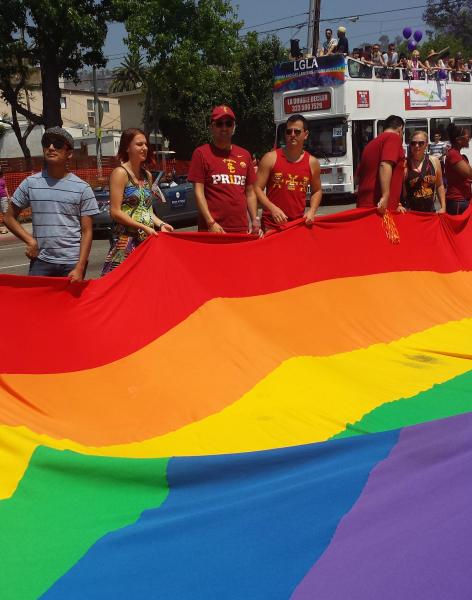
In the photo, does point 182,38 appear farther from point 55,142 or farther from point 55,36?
point 55,142

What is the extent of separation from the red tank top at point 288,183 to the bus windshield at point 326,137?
15.4 meters

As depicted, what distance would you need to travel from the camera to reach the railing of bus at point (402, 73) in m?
21.1

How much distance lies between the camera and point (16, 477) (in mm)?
3018

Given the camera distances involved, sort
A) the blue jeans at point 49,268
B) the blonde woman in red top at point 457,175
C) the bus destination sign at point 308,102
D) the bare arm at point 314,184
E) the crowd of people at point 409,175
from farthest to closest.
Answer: the bus destination sign at point 308,102, the blonde woman in red top at point 457,175, the crowd of people at point 409,175, the bare arm at point 314,184, the blue jeans at point 49,268

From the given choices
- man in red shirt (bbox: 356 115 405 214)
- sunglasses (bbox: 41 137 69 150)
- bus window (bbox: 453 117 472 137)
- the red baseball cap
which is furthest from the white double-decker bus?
sunglasses (bbox: 41 137 69 150)

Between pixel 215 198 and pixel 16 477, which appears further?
pixel 215 198

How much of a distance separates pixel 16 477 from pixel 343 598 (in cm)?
152

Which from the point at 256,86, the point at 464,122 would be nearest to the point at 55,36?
the point at 464,122

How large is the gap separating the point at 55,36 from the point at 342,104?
34.7 feet

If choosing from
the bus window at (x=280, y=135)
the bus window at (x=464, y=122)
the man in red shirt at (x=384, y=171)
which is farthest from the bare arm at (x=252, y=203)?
the bus window at (x=464, y=122)

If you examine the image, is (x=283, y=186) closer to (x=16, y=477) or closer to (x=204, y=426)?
(x=204, y=426)

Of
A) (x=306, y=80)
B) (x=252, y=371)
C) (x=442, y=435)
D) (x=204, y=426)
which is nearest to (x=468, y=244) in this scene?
(x=252, y=371)

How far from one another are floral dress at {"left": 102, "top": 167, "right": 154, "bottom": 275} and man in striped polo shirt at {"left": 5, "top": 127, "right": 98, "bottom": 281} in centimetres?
43

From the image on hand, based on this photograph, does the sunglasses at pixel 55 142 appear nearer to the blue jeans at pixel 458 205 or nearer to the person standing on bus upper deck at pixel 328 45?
the blue jeans at pixel 458 205
